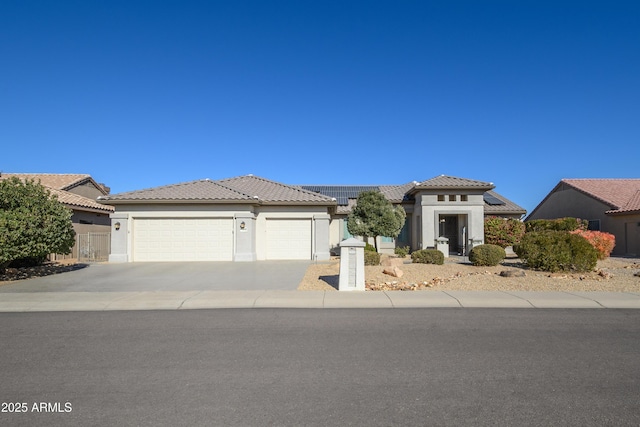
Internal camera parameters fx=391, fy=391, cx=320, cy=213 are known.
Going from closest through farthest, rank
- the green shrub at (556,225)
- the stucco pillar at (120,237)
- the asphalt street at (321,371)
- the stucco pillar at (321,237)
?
the asphalt street at (321,371)
the stucco pillar at (120,237)
the stucco pillar at (321,237)
the green shrub at (556,225)

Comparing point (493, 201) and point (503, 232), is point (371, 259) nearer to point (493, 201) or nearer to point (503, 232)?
point (503, 232)

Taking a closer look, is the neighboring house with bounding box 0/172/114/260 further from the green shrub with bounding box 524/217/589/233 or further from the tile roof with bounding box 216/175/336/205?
the green shrub with bounding box 524/217/589/233

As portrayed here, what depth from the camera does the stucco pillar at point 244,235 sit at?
19.6 m

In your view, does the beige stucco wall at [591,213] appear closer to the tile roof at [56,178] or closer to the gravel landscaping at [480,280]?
the gravel landscaping at [480,280]

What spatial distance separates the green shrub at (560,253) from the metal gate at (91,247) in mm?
20390

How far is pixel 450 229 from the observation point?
2673cm

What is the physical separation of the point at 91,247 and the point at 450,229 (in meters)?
21.9

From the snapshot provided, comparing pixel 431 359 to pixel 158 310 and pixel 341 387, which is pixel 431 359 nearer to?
pixel 341 387

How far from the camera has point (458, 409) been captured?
3.95 metres

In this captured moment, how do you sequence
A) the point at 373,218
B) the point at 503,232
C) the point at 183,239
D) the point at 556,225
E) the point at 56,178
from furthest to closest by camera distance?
the point at 56,178 → the point at 556,225 → the point at 503,232 → the point at 183,239 → the point at 373,218

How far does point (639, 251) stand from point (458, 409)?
26.6 meters

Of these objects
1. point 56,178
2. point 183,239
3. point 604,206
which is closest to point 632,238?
point 604,206

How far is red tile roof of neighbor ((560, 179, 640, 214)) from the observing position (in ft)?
83.4

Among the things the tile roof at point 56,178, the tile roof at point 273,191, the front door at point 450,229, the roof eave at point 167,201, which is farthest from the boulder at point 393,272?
the tile roof at point 56,178
